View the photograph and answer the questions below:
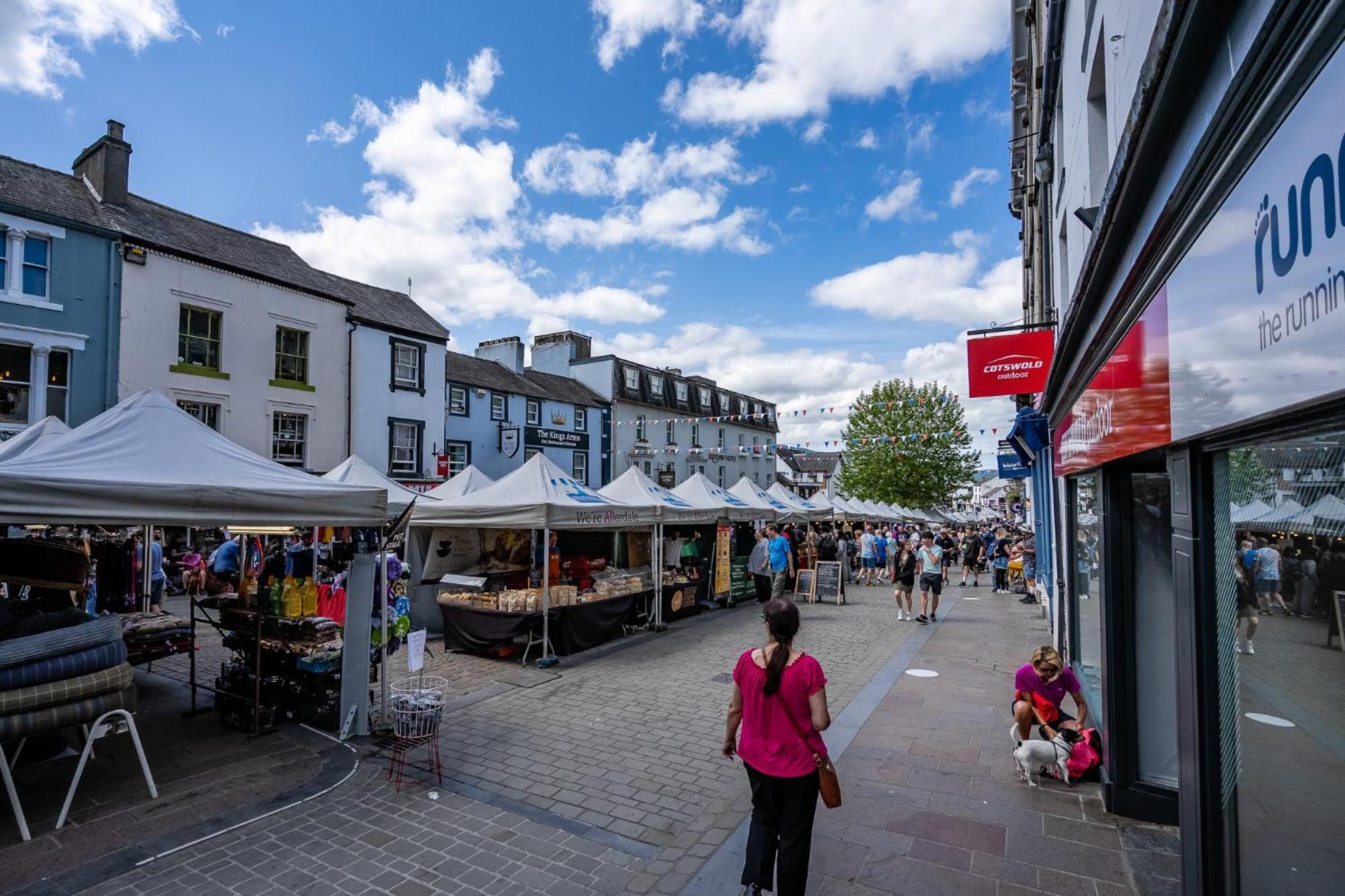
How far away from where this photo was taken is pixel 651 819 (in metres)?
4.94

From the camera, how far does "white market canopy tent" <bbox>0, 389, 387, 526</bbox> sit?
183 inches

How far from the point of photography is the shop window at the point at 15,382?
1497cm

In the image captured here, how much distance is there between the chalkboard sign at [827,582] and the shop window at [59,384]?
60.5ft

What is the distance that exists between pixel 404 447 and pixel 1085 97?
73.0 feet

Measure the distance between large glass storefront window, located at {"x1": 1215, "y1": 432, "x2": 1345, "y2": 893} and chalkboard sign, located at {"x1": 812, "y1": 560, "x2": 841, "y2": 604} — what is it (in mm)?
14512

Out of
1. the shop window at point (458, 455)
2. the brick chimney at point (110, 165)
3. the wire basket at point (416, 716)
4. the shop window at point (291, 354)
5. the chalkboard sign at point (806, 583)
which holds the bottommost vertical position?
the chalkboard sign at point (806, 583)

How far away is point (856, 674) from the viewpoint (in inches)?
363

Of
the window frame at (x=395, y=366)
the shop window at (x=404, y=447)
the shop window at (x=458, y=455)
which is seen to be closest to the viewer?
the shop window at (x=404, y=447)

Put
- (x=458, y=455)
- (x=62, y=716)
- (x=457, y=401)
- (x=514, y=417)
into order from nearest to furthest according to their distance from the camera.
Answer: (x=62, y=716) < (x=458, y=455) < (x=457, y=401) < (x=514, y=417)

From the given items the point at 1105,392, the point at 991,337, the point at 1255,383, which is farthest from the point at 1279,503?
the point at 991,337

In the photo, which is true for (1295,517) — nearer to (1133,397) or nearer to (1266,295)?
(1266,295)

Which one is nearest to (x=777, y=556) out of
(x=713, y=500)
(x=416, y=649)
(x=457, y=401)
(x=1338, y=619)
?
(x=713, y=500)

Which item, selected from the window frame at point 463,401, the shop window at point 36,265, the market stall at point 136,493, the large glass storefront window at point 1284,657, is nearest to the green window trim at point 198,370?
the shop window at point 36,265

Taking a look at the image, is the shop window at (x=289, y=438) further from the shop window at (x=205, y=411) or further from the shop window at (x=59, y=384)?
the shop window at (x=59, y=384)
